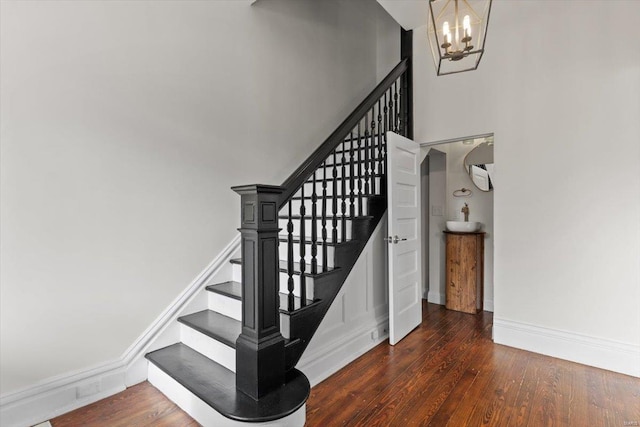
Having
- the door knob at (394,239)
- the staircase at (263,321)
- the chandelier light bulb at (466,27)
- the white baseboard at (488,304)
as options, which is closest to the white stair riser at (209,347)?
the staircase at (263,321)

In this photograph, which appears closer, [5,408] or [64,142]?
[5,408]

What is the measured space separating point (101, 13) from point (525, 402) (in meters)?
3.64

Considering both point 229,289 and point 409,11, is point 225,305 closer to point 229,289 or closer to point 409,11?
point 229,289

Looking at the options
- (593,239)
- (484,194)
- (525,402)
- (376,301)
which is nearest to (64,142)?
(376,301)

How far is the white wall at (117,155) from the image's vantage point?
1.87 metres

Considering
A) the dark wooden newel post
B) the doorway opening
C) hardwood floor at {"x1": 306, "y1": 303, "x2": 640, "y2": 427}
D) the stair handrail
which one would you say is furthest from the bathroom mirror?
the dark wooden newel post

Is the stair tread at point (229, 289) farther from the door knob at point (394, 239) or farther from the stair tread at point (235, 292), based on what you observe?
the door knob at point (394, 239)

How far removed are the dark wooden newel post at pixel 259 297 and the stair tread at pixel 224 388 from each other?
0.21 feet

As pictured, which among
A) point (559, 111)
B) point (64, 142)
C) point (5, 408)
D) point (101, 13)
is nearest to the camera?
point (5, 408)

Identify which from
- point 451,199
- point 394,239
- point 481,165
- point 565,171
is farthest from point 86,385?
point 481,165

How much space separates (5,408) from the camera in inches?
70.7

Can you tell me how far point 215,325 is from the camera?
2.30m

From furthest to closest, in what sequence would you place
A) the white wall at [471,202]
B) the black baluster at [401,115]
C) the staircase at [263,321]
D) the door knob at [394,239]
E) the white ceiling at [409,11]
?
the white wall at [471,202] → the black baluster at [401,115] → the white ceiling at [409,11] → the door knob at [394,239] → the staircase at [263,321]

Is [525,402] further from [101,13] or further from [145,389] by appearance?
[101,13]
